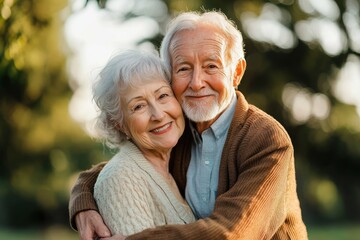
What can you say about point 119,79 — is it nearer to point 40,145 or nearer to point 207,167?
point 207,167

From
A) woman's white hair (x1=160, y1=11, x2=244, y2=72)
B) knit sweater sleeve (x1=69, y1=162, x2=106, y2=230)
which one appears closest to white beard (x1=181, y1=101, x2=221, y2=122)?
woman's white hair (x1=160, y1=11, x2=244, y2=72)

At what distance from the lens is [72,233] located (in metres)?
25.2

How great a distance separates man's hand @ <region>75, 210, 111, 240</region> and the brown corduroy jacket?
0.14 feet

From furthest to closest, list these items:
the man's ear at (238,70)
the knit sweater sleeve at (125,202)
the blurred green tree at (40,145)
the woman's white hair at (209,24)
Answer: the blurred green tree at (40,145) < the man's ear at (238,70) < the woman's white hair at (209,24) < the knit sweater sleeve at (125,202)

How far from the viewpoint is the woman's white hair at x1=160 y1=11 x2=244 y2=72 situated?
3785 millimetres

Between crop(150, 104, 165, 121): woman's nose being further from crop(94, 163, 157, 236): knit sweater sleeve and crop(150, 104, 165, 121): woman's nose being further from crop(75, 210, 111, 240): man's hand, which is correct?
crop(75, 210, 111, 240): man's hand

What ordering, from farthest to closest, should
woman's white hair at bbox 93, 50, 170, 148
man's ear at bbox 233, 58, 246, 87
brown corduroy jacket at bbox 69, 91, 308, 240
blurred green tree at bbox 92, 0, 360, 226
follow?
1. blurred green tree at bbox 92, 0, 360, 226
2. man's ear at bbox 233, 58, 246, 87
3. woman's white hair at bbox 93, 50, 170, 148
4. brown corduroy jacket at bbox 69, 91, 308, 240

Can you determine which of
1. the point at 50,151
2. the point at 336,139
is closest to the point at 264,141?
the point at 336,139

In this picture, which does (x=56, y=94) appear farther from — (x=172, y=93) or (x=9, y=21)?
(x=172, y=93)

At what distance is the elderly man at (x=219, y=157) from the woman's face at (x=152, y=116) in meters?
0.09

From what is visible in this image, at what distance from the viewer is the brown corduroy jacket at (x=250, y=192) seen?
3.15 m

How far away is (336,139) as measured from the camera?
17875 millimetres

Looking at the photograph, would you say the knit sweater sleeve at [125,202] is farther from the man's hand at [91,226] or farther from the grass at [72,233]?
the grass at [72,233]

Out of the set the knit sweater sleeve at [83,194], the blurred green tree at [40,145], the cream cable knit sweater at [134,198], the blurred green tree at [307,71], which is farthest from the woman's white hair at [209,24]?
the blurred green tree at [40,145]
